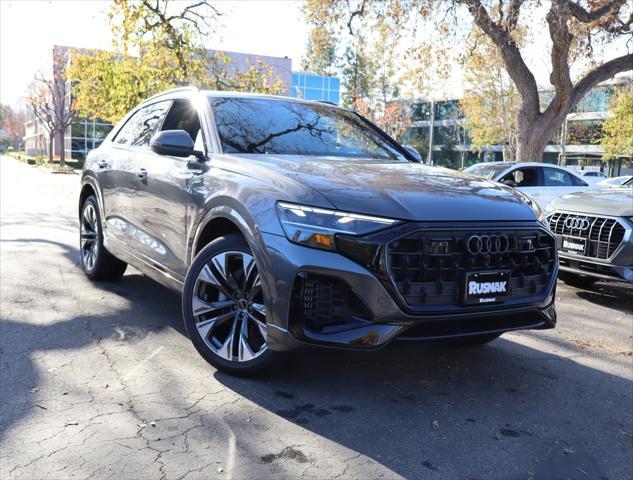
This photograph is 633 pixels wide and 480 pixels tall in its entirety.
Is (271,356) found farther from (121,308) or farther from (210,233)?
(121,308)

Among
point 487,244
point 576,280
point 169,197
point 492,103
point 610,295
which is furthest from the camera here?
point 492,103

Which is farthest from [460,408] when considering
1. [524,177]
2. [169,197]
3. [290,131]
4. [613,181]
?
[613,181]

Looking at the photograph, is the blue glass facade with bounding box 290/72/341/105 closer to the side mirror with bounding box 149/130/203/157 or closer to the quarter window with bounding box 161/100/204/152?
the quarter window with bounding box 161/100/204/152

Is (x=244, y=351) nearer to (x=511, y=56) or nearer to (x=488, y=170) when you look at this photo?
(x=488, y=170)

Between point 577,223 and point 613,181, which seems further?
point 613,181

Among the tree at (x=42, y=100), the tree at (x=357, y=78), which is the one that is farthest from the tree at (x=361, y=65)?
the tree at (x=42, y=100)

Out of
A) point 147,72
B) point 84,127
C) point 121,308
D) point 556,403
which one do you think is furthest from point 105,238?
point 84,127

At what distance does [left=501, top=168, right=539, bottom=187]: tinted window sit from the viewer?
10219 millimetres

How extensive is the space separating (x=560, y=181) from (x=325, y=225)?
28.3ft

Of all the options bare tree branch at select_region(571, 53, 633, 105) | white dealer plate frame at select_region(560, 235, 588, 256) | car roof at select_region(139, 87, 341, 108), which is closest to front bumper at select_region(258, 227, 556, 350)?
car roof at select_region(139, 87, 341, 108)

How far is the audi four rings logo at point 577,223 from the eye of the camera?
6.11 meters

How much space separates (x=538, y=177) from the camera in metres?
10.4

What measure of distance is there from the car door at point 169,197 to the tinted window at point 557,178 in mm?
7607

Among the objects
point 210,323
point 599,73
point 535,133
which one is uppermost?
point 599,73
